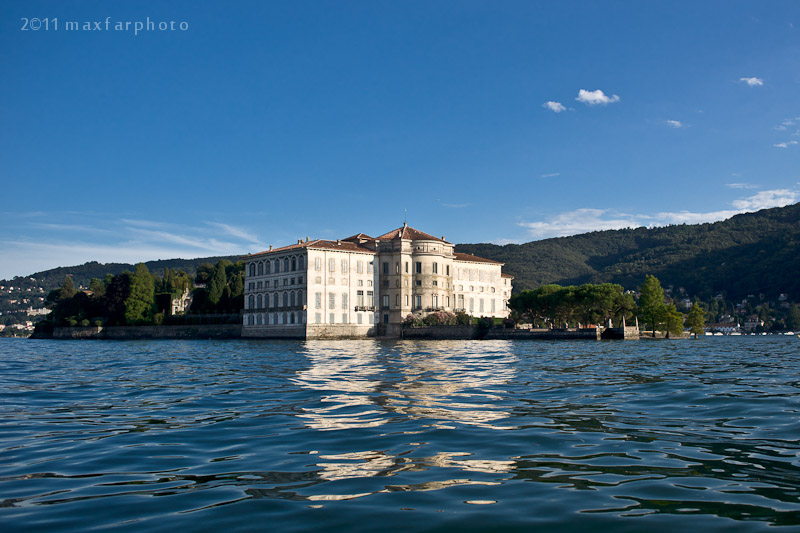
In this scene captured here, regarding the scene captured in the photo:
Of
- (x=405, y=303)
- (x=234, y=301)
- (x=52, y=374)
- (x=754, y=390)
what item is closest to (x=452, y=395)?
(x=754, y=390)

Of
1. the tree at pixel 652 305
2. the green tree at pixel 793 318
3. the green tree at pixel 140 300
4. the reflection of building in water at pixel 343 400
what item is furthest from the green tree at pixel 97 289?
the green tree at pixel 793 318

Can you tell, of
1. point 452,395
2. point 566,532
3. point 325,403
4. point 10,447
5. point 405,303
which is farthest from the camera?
point 405,303

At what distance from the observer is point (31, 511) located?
500 centimetres

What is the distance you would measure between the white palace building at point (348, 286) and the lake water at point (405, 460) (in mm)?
59229

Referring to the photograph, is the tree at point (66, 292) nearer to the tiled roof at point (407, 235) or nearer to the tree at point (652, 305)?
the tiled roof at point (407, 235)

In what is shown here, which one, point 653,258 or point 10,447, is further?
point 653,258

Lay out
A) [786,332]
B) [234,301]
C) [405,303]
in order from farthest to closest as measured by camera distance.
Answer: [786,332], [234,301], [405,303]

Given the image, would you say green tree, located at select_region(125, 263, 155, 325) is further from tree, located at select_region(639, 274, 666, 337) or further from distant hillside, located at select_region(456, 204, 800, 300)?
distant hillside, located at select_region(456, 204, 800, 300)

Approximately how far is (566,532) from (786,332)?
155m

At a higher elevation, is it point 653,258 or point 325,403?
point 653,258

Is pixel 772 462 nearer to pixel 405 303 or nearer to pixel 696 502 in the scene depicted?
pixel 696 502

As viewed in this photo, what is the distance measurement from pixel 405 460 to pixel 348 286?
6838cm

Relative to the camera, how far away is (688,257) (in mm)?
161125

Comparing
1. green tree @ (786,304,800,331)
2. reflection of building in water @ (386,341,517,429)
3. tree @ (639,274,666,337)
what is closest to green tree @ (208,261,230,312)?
tree @ (639,274,666,337)
